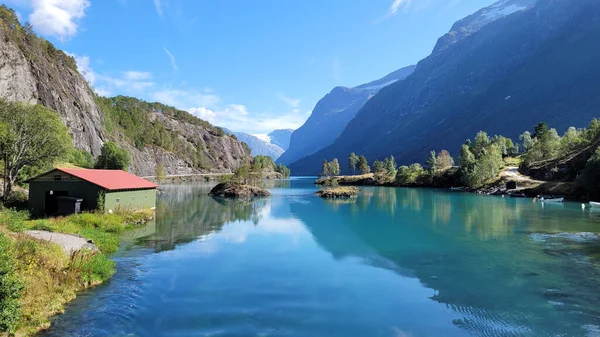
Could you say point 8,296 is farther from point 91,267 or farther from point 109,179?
point 109,179

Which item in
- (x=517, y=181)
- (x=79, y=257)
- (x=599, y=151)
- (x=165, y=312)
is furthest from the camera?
(x=517, y=181)

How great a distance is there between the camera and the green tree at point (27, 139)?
41219 millimetres

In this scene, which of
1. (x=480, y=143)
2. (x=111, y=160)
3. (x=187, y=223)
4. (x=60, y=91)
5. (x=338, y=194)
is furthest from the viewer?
(x=480, y=143)

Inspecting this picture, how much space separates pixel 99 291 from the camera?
17.9 m

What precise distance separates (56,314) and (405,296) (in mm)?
15505

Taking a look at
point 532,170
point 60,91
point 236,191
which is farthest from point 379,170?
point 60,91

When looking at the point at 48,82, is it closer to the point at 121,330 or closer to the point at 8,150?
the point at 8,150

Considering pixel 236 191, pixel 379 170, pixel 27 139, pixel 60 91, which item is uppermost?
pixel 60 91

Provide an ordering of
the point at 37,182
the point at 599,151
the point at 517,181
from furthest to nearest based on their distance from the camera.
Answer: the point at 517,181
the point at 599,151
the point at 37,182

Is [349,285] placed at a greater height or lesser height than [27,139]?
lesser

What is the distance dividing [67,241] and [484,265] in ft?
87.9

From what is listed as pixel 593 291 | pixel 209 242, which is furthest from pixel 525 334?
pixel 209 242

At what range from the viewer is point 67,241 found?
23.0m

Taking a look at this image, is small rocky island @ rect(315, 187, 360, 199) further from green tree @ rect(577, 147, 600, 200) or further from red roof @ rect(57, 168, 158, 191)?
red roof @ rect(57, 168, 158, 191)
